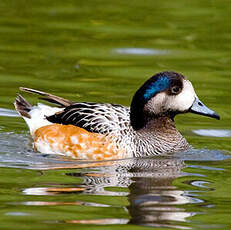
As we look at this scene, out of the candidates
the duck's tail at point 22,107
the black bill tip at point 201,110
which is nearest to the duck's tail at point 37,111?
the duck's tail at point 22,107

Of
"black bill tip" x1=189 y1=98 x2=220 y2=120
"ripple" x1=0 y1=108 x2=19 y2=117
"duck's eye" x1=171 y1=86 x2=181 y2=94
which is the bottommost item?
"ripple" x1=0 y1=108 x2=19 y2=117

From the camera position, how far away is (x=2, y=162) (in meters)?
9.95

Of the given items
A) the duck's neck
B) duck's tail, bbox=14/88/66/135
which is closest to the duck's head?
the duck's neck

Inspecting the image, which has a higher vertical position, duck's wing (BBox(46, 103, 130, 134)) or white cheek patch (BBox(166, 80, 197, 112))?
white cheek patch (BBox(166, 80, 197, 112))

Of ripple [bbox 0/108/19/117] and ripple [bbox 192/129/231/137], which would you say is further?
ripple [bbox 0/108/19/117]

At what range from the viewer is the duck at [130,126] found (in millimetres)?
10281

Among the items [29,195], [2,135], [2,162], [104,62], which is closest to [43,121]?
[2,135]

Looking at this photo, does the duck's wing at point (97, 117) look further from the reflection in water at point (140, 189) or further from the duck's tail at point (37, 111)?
the reflection in water at point (140, 189)

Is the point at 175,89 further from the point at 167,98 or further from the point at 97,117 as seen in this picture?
the point at 97,117

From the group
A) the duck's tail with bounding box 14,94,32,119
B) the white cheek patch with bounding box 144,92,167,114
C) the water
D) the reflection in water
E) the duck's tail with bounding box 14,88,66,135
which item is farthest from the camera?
the duck's tail with bounding box 14,94,32,119

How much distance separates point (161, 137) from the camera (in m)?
10.6

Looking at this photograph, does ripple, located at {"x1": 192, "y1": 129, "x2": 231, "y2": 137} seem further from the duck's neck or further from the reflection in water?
the reflection in water

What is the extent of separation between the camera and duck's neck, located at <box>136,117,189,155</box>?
10500 millimetres

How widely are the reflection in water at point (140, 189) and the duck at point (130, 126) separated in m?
0.23
